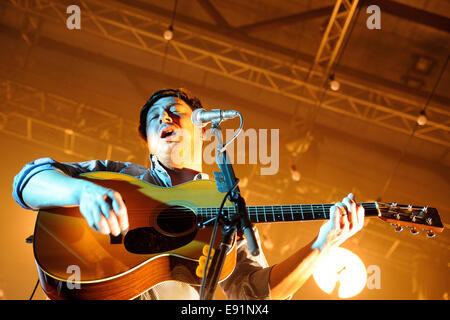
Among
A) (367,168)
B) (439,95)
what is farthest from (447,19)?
(367,168)

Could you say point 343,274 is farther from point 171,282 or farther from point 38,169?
point 38,169

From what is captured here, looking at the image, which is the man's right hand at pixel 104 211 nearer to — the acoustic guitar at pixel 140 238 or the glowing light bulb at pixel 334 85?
the acoustic guitar at pixel 140 238

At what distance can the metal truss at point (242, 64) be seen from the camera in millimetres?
7816

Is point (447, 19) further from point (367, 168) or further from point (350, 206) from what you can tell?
point (350, 206)

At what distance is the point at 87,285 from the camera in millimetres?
1848

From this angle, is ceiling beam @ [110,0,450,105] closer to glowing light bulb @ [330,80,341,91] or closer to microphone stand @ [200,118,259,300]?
glowing light bulb @ [330,80,341,91]

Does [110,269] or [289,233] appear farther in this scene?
[289,233]

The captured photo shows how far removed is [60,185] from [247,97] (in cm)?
738

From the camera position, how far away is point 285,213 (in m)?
2.24

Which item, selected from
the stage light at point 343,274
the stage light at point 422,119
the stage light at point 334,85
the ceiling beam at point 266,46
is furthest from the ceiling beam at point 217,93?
the stage light at point 343,274

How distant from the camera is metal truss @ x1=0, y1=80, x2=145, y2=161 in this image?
8961 mm

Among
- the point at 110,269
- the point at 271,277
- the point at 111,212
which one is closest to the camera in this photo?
the point at 111,212

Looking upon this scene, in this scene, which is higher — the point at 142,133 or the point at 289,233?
the point at 289,233

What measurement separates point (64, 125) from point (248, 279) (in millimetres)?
8136
